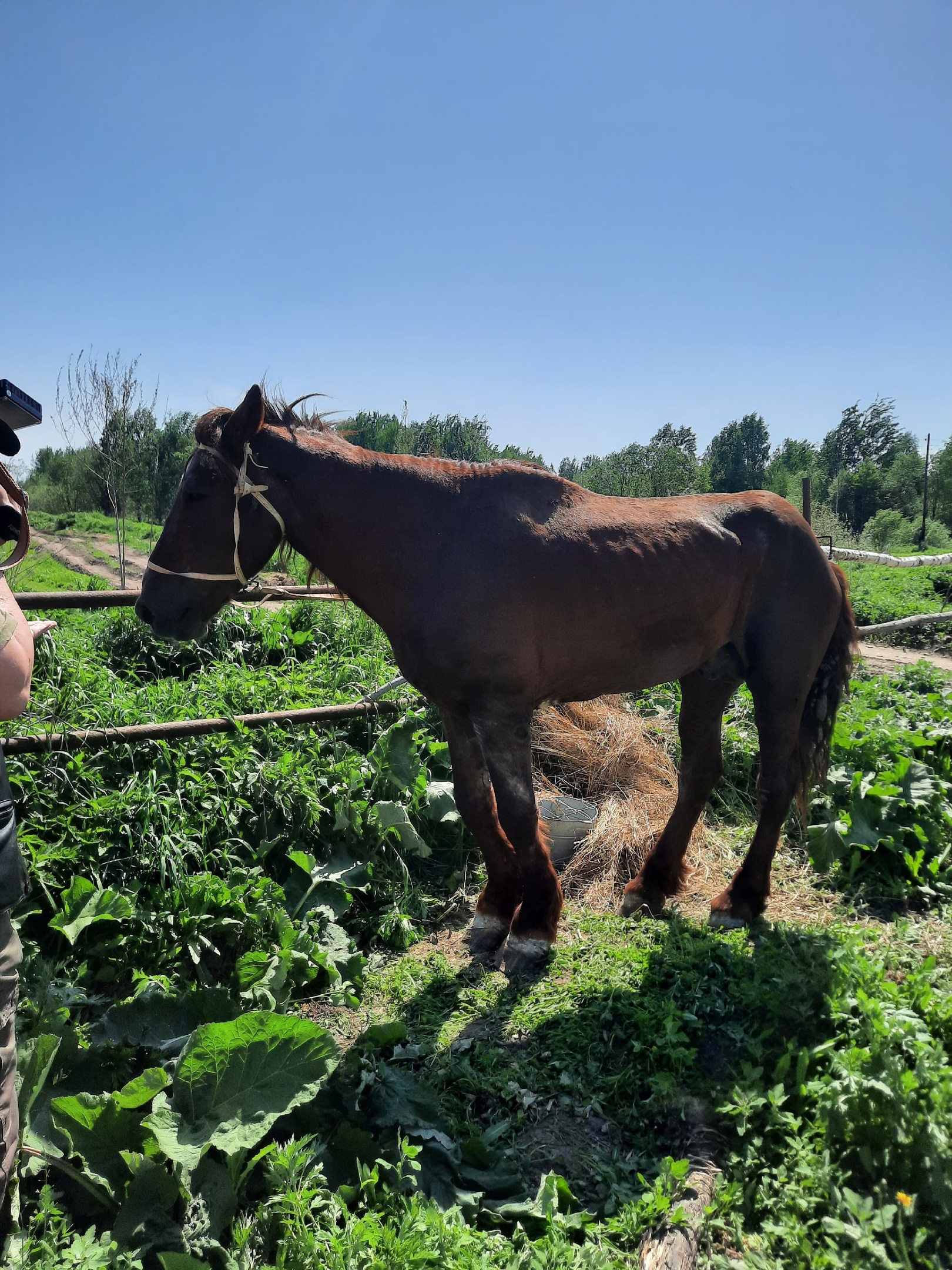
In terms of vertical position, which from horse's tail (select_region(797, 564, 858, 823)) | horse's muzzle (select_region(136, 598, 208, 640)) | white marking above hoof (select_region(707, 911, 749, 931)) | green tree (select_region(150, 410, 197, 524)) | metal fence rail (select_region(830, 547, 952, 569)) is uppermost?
green tree (select_region(150, 410, 197, 524))

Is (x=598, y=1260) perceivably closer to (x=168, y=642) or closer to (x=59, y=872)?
(x=59, y=872)

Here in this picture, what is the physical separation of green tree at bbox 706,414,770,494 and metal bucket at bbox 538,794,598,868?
66.3m

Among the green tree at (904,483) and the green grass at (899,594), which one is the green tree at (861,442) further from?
the green grass at (899,594)

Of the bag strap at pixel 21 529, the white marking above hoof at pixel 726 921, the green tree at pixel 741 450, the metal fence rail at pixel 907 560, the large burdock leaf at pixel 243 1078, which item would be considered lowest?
the white marking above hoof at pixel 726 921

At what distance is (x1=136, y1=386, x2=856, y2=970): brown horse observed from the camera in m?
2.91

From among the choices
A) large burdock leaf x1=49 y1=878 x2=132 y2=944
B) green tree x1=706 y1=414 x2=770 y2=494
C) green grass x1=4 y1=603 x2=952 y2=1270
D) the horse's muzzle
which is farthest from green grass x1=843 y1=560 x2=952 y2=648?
green tree x1=706 y1=414 x2=770 y2=494

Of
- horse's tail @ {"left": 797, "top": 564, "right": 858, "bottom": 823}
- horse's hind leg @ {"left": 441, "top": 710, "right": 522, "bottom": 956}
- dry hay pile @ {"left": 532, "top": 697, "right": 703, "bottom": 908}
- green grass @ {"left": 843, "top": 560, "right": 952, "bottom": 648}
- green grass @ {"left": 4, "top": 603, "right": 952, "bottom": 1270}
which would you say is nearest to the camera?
green grass @ {"left": 4, "top": 603, "right": 952, "bottom": 1270}

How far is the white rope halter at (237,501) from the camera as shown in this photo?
112 inches

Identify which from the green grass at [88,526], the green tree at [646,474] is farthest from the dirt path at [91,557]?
the green tree at [646,474]

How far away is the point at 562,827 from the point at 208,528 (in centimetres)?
274

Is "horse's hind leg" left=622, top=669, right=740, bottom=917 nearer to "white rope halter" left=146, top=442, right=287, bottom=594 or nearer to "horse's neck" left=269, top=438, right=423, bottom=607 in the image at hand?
"horse's neck" left=269, top=438, right=423, bottom=607

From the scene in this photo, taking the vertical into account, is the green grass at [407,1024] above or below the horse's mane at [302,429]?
below

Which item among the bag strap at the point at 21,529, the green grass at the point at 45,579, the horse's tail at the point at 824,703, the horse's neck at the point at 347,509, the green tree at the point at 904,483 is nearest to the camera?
the bag strap at the point at 21,529

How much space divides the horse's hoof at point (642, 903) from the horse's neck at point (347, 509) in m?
2.07
